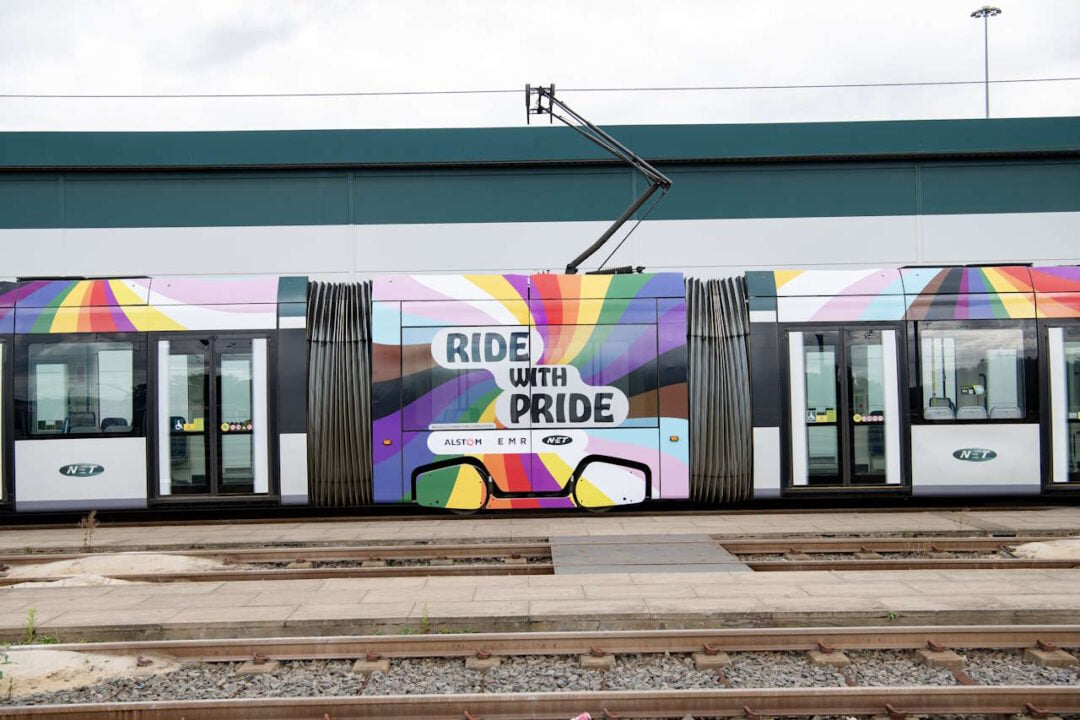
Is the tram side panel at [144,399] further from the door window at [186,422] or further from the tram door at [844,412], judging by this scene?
the tram door at [844,412]

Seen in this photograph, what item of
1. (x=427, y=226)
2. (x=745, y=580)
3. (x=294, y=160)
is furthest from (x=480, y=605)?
(x=294, y=160)

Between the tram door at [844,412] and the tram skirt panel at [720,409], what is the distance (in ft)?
2.08

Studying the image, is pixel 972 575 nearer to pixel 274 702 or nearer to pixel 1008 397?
pixel 1008 397

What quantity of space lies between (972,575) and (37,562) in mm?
9633

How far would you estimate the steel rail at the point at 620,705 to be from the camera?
466 cm

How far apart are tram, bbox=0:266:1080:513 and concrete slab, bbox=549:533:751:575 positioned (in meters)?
1.47

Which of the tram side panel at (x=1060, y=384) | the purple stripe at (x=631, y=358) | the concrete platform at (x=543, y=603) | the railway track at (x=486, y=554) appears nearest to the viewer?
the concrete platform at (x=543, y=603)

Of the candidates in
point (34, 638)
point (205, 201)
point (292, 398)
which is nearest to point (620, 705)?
point (34, 638)

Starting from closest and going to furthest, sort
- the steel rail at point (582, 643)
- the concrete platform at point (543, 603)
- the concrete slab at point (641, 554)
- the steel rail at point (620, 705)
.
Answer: the steel rail at point (620, 705) → the steel rail at point (582, 643) → the concrete platform at point (543, 603) → the concrete slab at point (641, 554)

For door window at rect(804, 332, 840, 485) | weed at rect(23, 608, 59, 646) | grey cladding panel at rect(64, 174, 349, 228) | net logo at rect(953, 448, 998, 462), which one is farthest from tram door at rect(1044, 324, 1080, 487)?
grey cladding panel at rect(64, 174, 349, 228)

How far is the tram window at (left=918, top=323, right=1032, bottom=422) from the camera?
1062 cm

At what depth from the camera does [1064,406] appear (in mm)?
10641

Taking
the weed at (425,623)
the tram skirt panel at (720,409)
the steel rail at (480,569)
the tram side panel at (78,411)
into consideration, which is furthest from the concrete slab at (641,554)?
the tram side panel at (78,411)

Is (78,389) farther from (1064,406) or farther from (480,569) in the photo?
(1064,406)
